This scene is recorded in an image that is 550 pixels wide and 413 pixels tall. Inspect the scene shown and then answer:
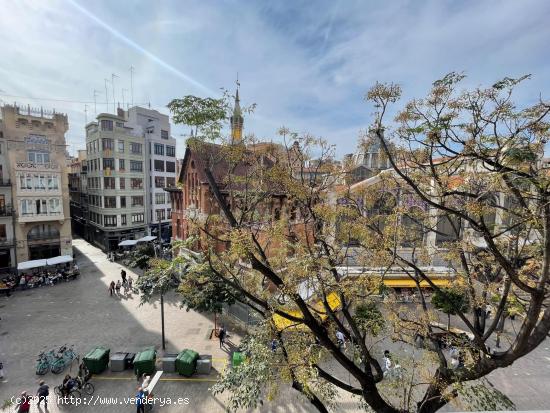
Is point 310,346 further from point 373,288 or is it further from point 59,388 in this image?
point 59,388

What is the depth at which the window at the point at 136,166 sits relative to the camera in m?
40.3

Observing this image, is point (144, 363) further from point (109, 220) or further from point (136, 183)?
point (136, 183)

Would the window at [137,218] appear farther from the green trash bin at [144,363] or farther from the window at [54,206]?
the green trash bin at [144,363]

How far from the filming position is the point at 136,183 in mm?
40844

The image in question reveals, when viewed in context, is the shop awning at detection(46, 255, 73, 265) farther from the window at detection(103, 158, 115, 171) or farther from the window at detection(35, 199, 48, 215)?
the window at detection(103, 158, 115, 171)

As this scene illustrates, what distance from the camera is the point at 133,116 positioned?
42.6 m

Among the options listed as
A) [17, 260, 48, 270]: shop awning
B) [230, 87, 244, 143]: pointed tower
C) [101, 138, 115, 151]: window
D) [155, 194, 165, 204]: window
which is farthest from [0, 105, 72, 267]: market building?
[230, 87, 244, 143]: pointed tower

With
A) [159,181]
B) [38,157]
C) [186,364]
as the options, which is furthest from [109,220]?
[186,364]

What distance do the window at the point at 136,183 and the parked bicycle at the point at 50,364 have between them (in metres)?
28.5

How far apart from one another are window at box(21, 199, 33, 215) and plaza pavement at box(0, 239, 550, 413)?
8605 millimetres

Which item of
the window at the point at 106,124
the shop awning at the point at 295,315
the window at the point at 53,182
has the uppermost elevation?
the window at the point at 106,124

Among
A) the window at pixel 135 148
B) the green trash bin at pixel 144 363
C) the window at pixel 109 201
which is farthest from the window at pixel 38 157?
the green trash bin at pixel 144 363

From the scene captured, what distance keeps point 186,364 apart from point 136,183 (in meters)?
32.5

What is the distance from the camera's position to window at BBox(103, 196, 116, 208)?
38.1 m
